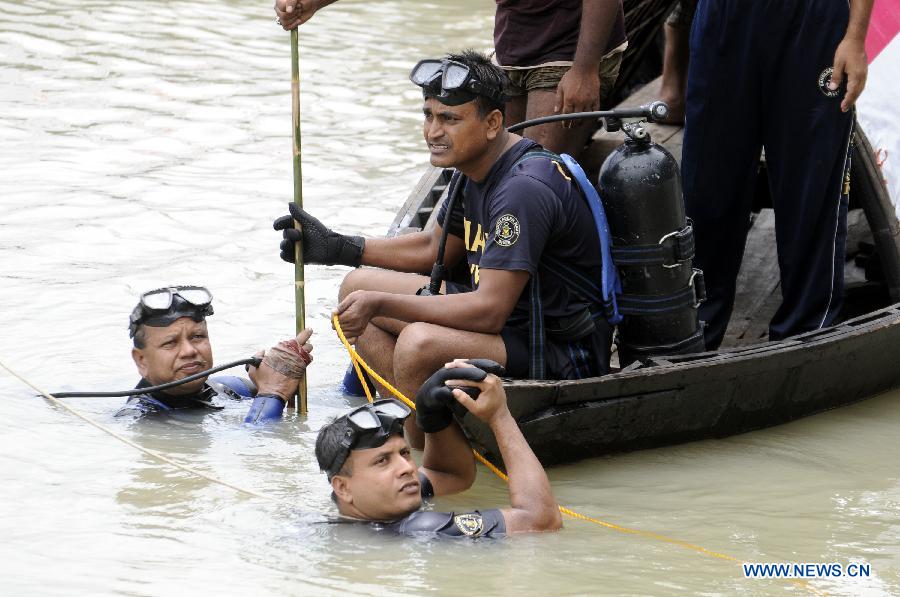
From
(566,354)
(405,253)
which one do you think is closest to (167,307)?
(405,253)

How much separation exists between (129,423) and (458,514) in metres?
1.81

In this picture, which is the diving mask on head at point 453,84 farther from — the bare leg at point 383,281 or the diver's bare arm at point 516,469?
the diver's bare arm at point 516,469

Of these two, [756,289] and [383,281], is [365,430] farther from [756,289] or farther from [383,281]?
[756,289]

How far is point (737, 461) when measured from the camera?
545 centimetres

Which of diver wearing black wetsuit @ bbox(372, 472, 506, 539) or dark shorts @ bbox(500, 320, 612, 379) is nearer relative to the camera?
diver wearing black wetsuit @ bbox(372, 472, 506, 539)

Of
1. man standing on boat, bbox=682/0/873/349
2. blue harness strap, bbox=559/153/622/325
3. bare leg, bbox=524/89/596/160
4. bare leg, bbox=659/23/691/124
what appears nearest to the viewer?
blue harness strap, bbox=559/153/622/325

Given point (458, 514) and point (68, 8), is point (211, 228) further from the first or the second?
point (68, 8)

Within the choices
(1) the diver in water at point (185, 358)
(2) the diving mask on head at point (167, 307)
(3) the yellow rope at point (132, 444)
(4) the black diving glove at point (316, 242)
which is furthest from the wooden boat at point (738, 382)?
(2) the diving mask on head at point (167, 307)

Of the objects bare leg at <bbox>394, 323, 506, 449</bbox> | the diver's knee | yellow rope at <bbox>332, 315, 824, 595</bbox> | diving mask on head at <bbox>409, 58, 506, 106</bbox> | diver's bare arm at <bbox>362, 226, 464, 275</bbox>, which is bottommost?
yellow rope at <bbox>332, 315, 824, 595</bbox>

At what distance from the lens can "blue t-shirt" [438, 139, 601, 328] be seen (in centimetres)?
493

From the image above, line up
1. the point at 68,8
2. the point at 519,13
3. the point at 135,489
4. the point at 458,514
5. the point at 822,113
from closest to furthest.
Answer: the point at 458,514 < the point at 135,489 < the point at 822,113 < the point at 519,13 < the point at 68,8

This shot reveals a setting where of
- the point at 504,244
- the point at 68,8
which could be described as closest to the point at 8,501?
the point at 504,244

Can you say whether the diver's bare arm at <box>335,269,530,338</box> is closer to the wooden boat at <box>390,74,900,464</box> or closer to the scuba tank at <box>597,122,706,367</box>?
the wooden boat at <box>390,74,900,464</box>

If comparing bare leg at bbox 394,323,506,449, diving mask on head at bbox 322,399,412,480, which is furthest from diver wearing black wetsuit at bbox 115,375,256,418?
diving mask on head at bbox 322,399,412,480
